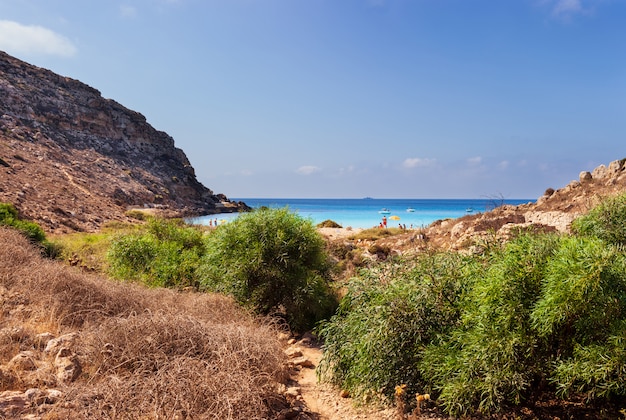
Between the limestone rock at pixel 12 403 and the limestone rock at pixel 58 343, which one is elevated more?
the limestone rock at pixel 58 343

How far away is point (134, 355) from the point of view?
5.10m

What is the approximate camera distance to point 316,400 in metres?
6.56

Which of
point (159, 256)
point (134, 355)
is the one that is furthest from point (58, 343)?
point (159, 256)

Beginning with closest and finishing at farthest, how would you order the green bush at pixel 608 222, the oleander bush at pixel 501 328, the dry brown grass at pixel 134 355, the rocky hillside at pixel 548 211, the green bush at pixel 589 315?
the green bush at pixel 589 315 < the oleander bush at pixel 501 328 < the dry brown grass at pixel 134 355 < the green bush at pixel 608 222 < the rocky hillside at pixel 548 211

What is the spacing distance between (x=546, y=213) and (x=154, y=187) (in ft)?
145

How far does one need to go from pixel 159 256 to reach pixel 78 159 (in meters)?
37.9

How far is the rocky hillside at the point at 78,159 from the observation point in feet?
101

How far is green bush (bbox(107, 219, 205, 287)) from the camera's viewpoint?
11.4 m

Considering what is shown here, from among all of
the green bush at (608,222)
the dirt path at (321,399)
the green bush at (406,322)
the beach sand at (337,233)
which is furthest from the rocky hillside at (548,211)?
the green bush at (406,322)

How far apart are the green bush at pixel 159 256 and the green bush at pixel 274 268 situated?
1.03 meters

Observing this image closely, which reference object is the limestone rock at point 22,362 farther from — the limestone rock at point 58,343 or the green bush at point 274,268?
the green bush at point 274,268

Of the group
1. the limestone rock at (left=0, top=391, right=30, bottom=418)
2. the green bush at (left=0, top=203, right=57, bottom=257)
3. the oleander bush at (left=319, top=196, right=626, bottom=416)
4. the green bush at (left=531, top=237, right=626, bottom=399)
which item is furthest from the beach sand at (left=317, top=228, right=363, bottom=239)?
the limestone rock at (left=0, top=391, right=30, bottom=418)

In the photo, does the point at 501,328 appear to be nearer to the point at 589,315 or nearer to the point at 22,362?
the point at 589,315

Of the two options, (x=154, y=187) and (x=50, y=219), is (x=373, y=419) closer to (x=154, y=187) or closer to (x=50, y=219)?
(x=50, y=219)
